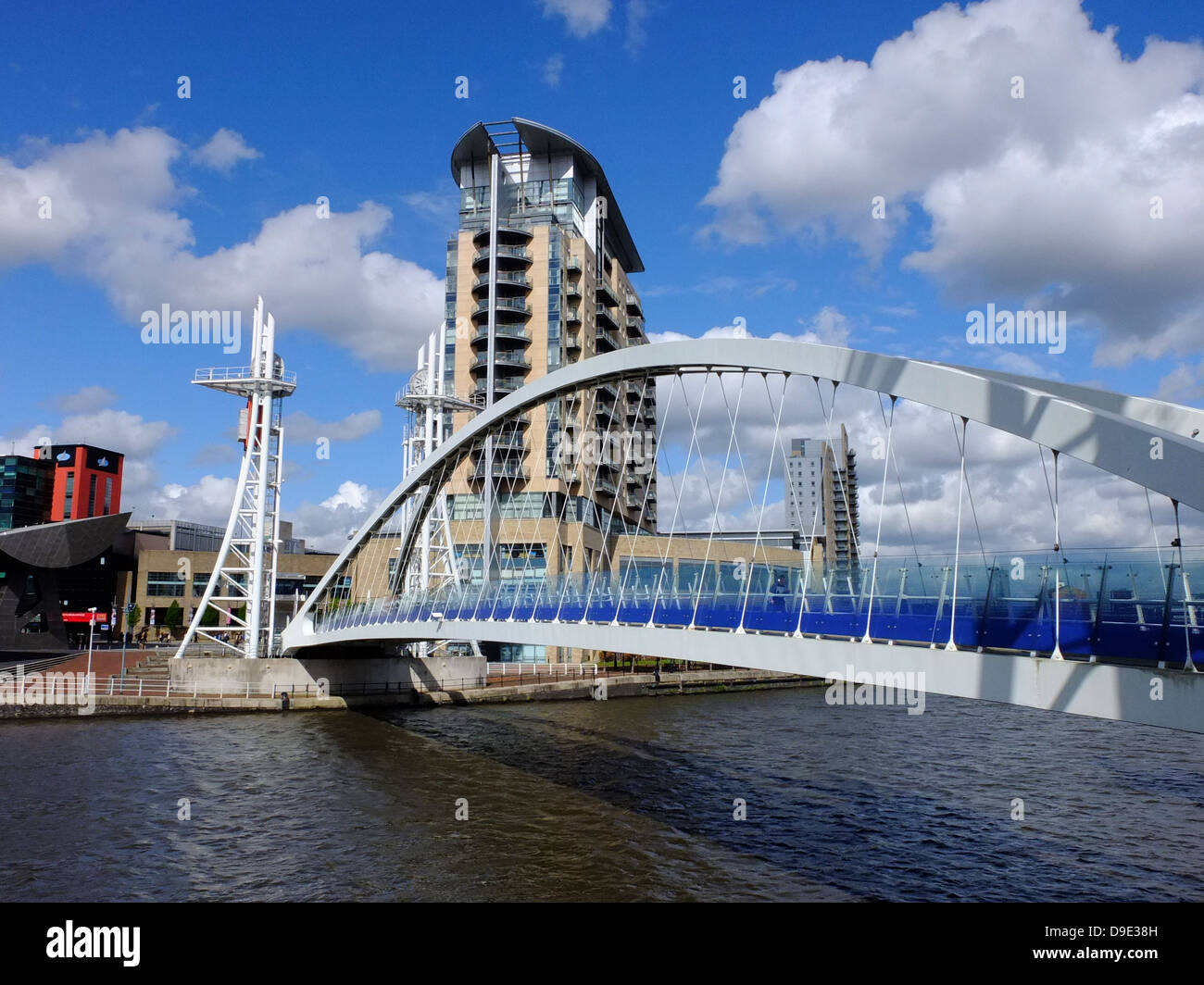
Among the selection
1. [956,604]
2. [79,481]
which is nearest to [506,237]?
[956,604]

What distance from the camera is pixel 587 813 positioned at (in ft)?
63.8

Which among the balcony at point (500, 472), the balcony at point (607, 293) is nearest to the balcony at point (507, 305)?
the balcony at point (607, 293)

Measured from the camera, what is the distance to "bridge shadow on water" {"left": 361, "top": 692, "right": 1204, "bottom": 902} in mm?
15305

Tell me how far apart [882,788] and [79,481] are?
9086cm

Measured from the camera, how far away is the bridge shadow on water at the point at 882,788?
1530 centimetres

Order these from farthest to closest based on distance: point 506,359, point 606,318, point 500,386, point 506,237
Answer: point 606,318 < point 506,237 < point 506,359 < point 500,386

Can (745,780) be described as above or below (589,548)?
below

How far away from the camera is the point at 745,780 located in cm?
2277

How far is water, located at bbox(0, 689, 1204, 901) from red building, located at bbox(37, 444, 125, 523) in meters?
69.8

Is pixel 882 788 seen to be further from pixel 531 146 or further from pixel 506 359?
pixel 531 146
